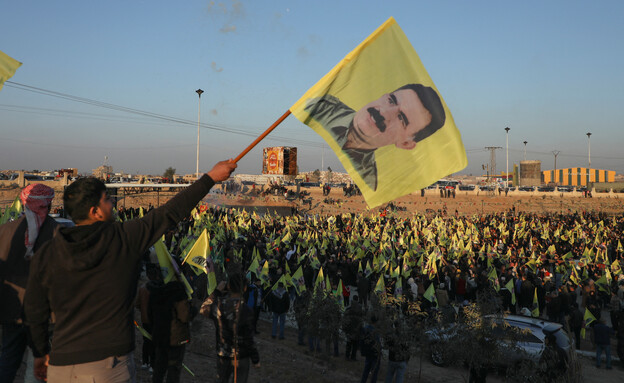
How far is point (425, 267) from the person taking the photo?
17141mm

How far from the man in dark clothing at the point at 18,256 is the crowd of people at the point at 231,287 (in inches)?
0.5

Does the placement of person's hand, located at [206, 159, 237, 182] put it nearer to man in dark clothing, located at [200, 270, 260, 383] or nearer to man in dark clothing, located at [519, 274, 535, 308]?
man in dark clothing, located at [200, 270, 260, 383]

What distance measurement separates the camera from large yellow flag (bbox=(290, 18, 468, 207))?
15.1 feet

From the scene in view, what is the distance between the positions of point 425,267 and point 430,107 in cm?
1330

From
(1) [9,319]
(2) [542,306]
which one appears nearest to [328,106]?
(1) [9,319]

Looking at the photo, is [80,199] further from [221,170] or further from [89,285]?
[221,170]

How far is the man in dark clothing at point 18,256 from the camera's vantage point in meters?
3.48

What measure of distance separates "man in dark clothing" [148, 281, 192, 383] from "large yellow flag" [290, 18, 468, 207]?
7.45ft

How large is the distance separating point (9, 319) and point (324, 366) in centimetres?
809

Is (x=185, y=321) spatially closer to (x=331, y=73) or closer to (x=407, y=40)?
(x=331, y=73)

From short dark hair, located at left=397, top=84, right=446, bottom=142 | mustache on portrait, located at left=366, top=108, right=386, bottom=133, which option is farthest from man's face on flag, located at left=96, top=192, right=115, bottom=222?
short dark hair, located at left=397, top=84, right=446, bottom=142

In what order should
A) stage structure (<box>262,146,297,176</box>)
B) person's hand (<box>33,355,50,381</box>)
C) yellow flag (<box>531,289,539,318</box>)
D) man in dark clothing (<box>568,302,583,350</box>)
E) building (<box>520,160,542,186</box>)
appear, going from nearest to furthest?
person's hand (<box>33,355,50,381</box>) < man in dark clothing (<box>568,302,583,350</box>) < yellow flag (<box>531,289,539,318</box>) < stage structure (<box>262,146,297,176</box>) < building (<box>520,160,542,186</box>)

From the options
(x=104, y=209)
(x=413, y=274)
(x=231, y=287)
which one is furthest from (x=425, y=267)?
(x=104, y=209)

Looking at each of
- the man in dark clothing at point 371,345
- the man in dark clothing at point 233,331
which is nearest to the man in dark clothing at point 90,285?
the man in dark clothing at point 233,331
